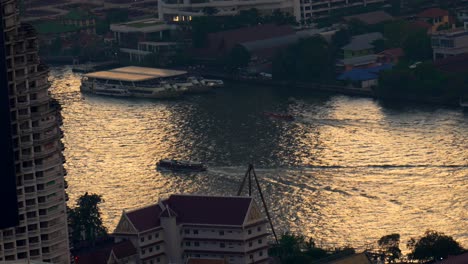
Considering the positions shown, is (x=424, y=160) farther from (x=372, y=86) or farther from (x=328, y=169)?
(x=372, y=86)

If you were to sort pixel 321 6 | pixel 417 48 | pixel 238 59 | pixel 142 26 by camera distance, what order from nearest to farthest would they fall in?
pixel 417 48, pixel 238 59, pixel 142 26, pixel 321 6

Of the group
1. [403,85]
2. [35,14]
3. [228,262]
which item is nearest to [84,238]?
[228,262]

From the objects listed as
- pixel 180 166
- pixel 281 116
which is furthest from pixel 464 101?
pixel 180 166

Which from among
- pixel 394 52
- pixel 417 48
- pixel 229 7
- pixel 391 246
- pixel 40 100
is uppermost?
pixel 40 100

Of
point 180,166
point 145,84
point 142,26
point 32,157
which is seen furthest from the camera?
point 142,26

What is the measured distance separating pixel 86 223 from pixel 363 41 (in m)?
17.6

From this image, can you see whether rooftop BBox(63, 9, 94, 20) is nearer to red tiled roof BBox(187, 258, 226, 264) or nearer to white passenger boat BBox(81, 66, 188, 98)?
white passenger boat BBox(81, 66, 188, 98)

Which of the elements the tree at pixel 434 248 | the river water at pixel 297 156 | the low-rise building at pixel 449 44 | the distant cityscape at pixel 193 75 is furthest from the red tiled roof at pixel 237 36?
the tree at pixel 434 248

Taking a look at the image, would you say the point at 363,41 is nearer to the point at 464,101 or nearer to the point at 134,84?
the point at 134,84

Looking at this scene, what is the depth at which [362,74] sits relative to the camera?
3947 centimetres

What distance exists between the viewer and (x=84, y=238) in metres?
26.1

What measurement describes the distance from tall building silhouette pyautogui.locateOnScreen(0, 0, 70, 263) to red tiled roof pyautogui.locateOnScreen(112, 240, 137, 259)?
4093 millimetres

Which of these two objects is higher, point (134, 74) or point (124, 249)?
point (134, 74)

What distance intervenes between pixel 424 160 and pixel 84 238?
7.05 metres
